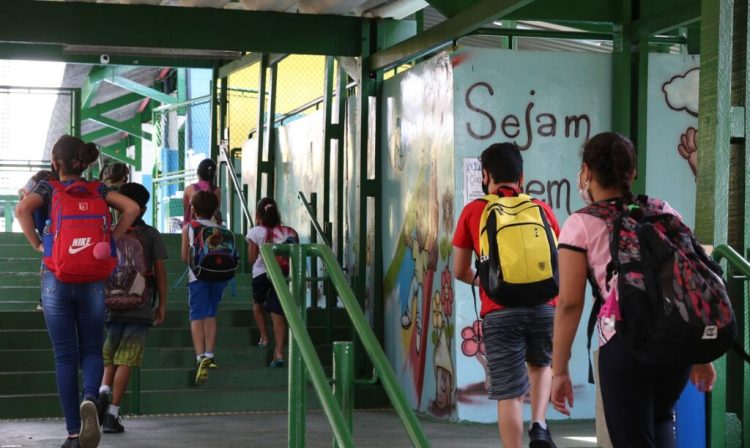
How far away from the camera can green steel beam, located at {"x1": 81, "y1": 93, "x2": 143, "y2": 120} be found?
2784cm

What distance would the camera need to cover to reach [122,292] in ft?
28.5

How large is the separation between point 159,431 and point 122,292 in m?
1.20

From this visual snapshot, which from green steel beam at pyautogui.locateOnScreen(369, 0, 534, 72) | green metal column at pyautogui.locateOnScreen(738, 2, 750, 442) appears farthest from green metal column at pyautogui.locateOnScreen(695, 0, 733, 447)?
green steel beam at pyautogui.locateOnScreen(369, 0, 534, 72)

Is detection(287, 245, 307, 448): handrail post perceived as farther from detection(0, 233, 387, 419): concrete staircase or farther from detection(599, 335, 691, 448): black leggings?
detection(0, 233, 387, 419): concrete staircase

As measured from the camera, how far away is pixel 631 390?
3.98 metres

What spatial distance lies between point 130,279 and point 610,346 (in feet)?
17.3

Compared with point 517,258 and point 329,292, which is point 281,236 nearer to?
point 329,292

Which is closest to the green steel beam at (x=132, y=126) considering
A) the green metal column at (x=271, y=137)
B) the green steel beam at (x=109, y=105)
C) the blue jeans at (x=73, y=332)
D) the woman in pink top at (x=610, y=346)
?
the green steel beam at (x=109, y=105)

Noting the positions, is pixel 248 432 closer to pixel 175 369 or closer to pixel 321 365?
pixel 175 369

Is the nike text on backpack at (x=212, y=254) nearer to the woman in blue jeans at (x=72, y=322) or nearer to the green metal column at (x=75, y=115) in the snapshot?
the woman in blue jeans at (x=72, y=322)

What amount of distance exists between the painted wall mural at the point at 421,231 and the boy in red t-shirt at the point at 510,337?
11.3ft

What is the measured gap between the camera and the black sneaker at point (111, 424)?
29.4 ft

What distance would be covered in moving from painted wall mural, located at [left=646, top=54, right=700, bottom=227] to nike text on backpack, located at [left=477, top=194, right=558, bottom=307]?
4.21 meters

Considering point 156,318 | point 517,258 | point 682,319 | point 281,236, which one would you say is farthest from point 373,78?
point 682,319
